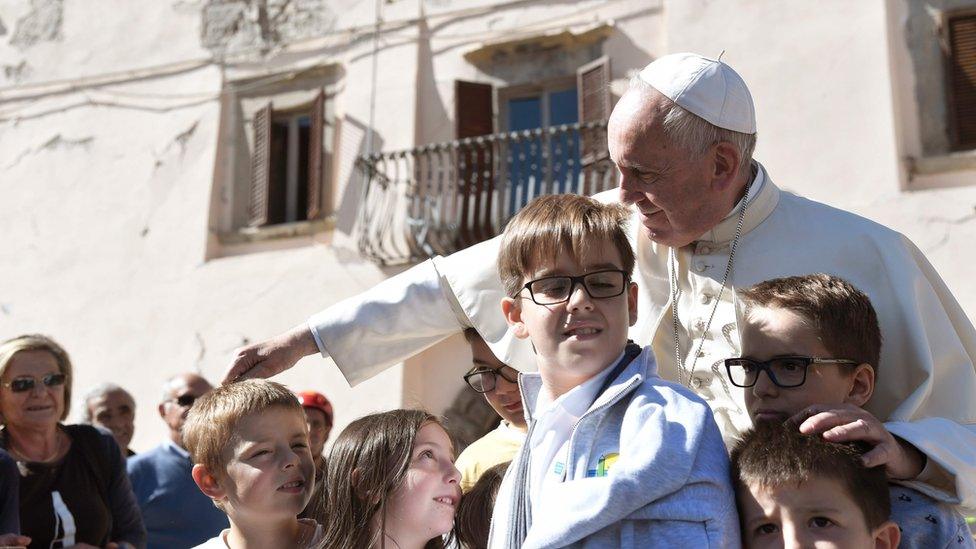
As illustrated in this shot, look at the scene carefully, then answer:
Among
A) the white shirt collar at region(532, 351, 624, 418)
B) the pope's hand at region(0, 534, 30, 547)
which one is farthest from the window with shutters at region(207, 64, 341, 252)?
the white shirt collar at region(532, 351, 624, 418)

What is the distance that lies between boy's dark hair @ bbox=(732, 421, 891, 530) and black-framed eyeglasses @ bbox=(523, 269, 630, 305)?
0.37 metres

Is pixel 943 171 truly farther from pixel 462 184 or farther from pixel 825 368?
pixel 825 368

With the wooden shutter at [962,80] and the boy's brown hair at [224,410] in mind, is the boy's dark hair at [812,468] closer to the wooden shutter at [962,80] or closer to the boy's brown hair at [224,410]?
the boy's brown hair at [224,410]

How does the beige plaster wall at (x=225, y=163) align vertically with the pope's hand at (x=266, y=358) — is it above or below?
below

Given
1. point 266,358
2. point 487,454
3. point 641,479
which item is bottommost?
point 487,454

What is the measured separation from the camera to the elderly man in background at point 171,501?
17.4 feet

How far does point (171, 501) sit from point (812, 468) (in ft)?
12.4

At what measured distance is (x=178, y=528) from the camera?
210 inches

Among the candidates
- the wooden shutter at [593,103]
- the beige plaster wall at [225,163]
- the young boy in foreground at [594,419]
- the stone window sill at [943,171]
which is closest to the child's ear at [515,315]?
the young boy in foreground at [594,419]

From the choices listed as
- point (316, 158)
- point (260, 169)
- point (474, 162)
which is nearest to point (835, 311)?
point (474, 162)

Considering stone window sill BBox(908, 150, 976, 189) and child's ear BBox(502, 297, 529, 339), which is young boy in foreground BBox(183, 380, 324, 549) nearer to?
child's ear BBox(502, 297, 529, 339)

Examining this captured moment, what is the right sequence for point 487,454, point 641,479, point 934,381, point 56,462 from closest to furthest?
1. point 641,479
2. point 934,381
3. point 487,454
4. point 56,462

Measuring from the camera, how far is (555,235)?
2.36 metres

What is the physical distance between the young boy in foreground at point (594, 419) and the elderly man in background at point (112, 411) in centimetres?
430
